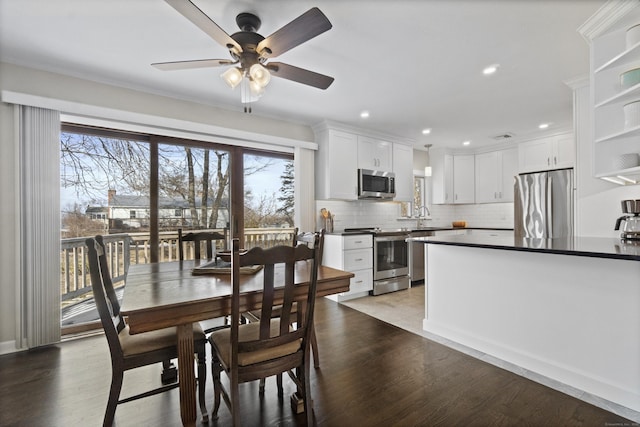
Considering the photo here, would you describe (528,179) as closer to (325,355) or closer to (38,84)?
(325,355)

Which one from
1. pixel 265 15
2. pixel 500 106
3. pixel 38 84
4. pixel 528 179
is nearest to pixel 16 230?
pixel 38 84

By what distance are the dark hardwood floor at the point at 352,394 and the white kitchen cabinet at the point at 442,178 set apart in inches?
151

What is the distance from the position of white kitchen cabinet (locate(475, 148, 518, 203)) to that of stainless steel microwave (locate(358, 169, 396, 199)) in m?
2.16

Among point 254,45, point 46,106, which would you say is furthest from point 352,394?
point 46,106

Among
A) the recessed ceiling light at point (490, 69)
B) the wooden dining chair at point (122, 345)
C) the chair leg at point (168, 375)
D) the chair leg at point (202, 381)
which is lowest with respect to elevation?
the chair leg at point (168, 375)

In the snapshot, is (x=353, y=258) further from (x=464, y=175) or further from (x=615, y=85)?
(x=464, y=175)

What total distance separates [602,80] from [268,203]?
11.7 ft

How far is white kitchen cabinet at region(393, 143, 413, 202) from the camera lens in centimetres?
500

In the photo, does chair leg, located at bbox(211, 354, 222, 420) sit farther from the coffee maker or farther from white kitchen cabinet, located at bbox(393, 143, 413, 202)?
white kitchen cabinet, located at bbox(393, 143, 413, 202)

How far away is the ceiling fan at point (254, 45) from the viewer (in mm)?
1567

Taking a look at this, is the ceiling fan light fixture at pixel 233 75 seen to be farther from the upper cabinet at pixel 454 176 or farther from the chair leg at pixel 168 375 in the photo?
the upper cabinet at pixel 454 176

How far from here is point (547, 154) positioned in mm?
4691

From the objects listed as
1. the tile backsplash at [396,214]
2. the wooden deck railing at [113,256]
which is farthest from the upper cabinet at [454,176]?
the wooden deck railing at [113,256]

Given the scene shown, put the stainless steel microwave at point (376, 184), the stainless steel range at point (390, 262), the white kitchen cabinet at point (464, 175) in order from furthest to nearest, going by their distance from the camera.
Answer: the white kitchen cabinet at point (464, 175), the stainless steel microwave at point (376, 184), the stainless steel range at point (390, 262)
